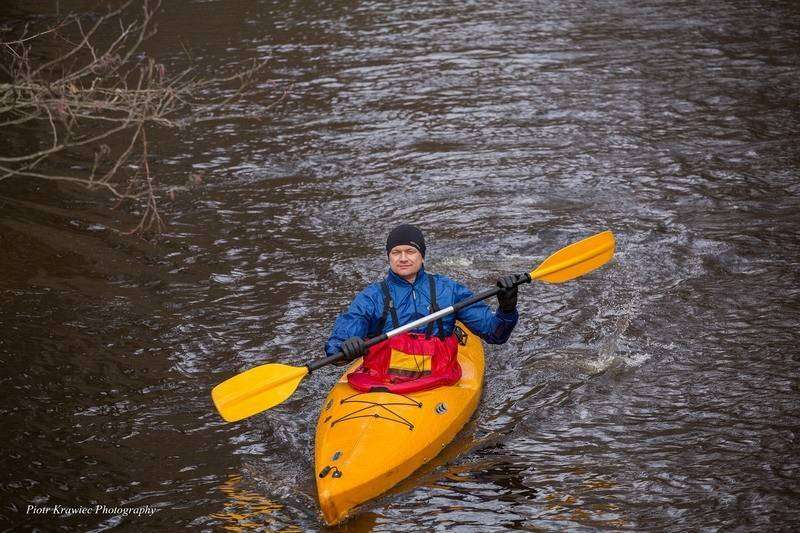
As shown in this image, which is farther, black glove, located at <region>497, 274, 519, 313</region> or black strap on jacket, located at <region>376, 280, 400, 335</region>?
black strap on jacket, located at <region>376, 280, 400, 335</region>

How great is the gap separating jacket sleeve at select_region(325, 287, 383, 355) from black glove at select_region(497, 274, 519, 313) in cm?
81

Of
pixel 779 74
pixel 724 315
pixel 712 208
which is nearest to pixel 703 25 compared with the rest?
pixel 779 74

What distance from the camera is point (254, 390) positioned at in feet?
19.7

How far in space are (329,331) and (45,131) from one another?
7181 millimetres

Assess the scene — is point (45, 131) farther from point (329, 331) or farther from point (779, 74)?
point (779, 74)

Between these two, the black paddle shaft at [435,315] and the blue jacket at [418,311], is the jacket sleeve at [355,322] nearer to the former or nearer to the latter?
the blue jacket at [418,311]

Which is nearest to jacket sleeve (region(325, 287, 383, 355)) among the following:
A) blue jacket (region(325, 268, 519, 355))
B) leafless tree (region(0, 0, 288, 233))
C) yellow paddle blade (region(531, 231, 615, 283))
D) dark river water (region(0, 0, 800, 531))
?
blue jacket (region(325, 268, 519, 355))

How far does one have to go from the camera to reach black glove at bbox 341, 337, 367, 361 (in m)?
5.87

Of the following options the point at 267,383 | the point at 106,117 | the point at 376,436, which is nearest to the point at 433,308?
the point at 376,436

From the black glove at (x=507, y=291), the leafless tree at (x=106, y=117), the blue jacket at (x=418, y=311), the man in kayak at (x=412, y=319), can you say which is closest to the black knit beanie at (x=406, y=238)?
the man in kayak at (x=412, y=319)

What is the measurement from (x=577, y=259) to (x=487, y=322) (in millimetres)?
1077

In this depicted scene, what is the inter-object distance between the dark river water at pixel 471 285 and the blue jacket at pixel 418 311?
2.12 feet

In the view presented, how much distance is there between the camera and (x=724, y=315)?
25.4ft

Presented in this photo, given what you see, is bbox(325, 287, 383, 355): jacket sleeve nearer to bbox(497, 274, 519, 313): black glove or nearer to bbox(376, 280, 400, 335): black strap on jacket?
bbox(376, 280, 400, 335): black strap on jacket
